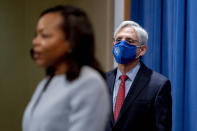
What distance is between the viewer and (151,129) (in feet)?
5.49

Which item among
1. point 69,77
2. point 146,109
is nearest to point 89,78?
point 69,77

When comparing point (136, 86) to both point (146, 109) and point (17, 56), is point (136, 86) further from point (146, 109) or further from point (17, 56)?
point (17, 56)

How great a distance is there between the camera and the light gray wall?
10.7ft

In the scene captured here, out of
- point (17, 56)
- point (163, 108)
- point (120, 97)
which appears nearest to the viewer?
point (163, 108)

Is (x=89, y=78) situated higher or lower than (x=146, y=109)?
higher

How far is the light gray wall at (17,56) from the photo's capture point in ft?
10.7

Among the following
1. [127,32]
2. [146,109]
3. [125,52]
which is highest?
[127,32]

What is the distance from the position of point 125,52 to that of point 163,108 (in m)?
0.41

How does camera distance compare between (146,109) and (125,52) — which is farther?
(125,52)

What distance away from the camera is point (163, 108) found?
1.66 metres

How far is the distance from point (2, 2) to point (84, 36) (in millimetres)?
2635

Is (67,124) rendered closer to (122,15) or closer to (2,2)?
(122,15)

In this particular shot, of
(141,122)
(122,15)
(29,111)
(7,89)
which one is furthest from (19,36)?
(29,111)

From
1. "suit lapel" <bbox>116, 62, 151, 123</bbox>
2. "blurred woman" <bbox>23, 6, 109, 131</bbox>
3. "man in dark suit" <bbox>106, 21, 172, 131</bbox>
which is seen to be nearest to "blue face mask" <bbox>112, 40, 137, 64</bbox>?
"man in dark suit" <bbox>106, 21, 172, 131</bbox>
